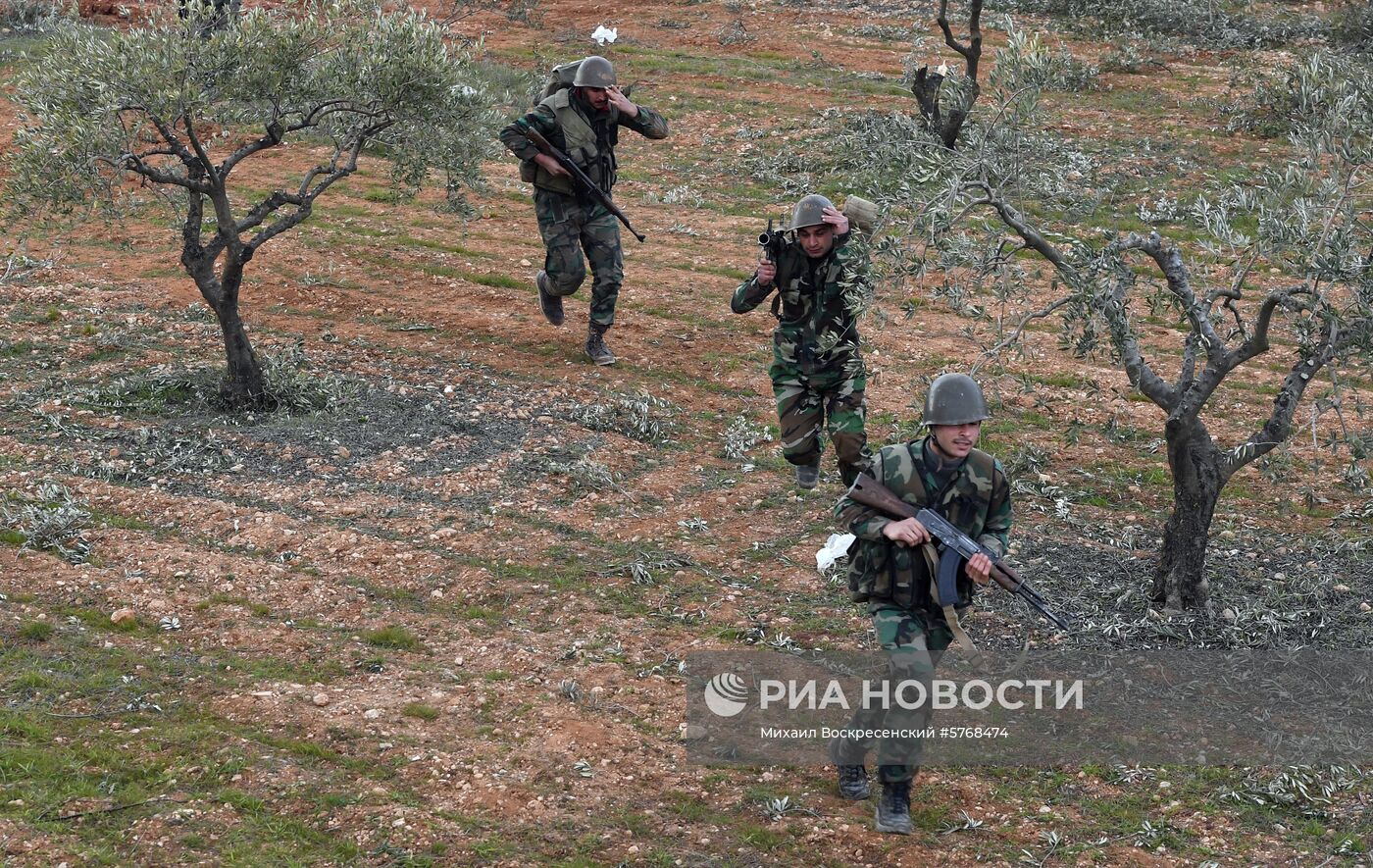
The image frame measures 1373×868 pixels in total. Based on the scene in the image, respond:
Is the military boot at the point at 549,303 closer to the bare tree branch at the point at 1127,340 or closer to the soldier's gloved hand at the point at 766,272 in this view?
the soldier's gloved hand at the point at 766,272

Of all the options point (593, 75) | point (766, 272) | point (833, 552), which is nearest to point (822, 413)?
point (833, 552)

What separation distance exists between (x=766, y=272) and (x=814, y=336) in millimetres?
515

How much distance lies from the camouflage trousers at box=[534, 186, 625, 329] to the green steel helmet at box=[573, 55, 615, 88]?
0.93 m

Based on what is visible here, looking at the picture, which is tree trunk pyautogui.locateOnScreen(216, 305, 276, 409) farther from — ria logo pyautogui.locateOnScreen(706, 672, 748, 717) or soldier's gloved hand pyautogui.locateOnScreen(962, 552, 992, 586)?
soldier's gloved hand pyautogui.locateOnScreen(962, 552, 992, 586)

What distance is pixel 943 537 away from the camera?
5727mm

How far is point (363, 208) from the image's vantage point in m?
16.1

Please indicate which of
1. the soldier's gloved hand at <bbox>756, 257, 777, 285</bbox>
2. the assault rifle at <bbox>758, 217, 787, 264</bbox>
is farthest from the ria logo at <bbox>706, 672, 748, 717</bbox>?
the assault rifle at <bbox>758, 217, 787, 264</bbox>

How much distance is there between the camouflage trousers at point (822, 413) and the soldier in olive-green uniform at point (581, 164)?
2.95 meters

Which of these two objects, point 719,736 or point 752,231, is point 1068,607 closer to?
point 719,736

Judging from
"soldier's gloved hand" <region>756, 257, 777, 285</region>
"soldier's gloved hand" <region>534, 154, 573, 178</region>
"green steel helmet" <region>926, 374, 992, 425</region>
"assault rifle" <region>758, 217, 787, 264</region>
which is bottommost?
"green steel helmet" <region>926, 374, 992, 425</region>

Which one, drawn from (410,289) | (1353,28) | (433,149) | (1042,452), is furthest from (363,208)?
(1353,28)

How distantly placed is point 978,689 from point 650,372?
527 cm

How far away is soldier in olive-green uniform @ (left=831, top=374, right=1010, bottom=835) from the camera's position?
18.8 ft

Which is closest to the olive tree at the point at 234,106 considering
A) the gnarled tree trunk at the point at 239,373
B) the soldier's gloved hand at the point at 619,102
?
the gnarled tree trunk at the point at 239,373
